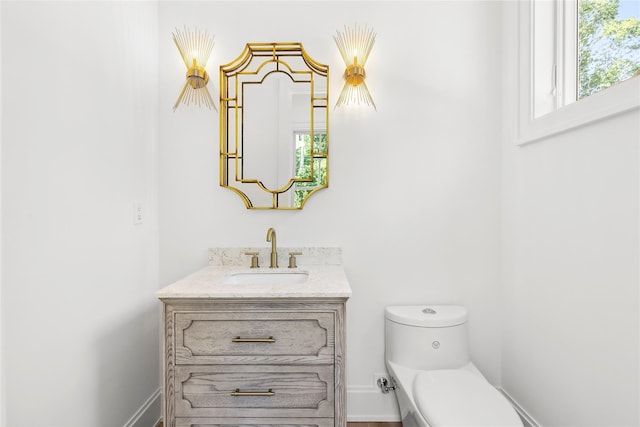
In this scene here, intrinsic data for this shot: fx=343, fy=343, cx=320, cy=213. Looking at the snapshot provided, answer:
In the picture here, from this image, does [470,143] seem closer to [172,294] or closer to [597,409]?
[597,409]

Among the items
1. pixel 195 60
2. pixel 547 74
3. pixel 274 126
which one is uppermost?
pixel 195 60

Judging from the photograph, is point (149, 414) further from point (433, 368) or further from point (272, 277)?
point (433, 368)

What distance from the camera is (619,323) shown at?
1076mm

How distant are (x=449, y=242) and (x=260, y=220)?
100cm

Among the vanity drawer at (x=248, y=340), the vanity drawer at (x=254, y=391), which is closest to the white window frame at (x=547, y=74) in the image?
the vanity drawer at (x=248, y=340)

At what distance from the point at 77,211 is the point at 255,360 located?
2.74 ft

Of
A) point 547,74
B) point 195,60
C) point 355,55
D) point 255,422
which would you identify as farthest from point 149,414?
point 547,74

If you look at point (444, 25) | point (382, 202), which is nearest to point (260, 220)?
point (382, 202)

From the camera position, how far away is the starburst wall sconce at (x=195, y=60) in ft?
5.60

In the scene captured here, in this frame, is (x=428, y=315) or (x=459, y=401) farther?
(x=428, y=315)

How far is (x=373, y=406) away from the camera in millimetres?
1774

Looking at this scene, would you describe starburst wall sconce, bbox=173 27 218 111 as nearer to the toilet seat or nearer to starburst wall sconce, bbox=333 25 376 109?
starburst wall sconce, bbox=333 25 376 109

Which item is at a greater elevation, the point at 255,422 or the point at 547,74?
the point at 547,74

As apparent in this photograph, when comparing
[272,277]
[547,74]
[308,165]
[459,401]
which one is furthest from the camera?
[308,165]
